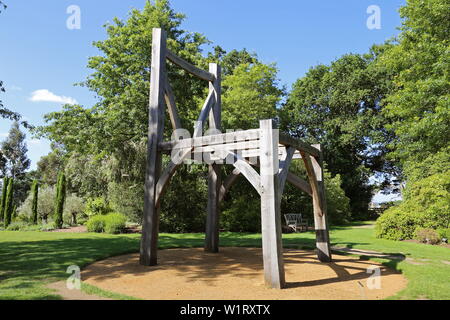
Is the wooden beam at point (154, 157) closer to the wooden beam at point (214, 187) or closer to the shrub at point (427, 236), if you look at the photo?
the wooden beam at point (214, 187)

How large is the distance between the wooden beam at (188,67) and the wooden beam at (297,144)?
3.74 metres

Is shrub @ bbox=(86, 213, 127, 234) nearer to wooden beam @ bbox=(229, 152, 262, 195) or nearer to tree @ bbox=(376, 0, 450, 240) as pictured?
wooden beam @ bbox=(229, 152, 262, 195)

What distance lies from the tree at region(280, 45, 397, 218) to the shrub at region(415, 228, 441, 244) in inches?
629

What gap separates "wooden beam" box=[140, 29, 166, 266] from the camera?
6965 millimetres

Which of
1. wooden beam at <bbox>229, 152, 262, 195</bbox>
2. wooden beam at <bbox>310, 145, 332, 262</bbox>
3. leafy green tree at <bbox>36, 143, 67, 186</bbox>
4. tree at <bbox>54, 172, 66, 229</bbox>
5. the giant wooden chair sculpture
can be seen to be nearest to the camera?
the giant wooden chair sculpture

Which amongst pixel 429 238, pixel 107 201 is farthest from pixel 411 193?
pixel 107 201

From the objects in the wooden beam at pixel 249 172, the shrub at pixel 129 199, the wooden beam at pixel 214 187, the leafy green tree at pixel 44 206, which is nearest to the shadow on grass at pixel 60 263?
the wooden beam at pixel 214 187

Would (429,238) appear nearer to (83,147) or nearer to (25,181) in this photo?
(83,147)

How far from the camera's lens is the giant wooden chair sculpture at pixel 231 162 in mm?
5102

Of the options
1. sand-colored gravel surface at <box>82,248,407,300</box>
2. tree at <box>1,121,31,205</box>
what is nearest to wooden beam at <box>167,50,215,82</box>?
sand-colored gravel surface at <box>82,248,407,300</box>

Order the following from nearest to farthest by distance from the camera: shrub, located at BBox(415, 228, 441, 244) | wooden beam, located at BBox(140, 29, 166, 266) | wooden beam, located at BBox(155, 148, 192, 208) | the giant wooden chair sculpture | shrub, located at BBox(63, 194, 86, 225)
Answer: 1. the giant wooden chair sculpture
2. wooden beam, located at BBox(155, 148, 192, 208)
3. wooden beam, located at BBox(140, 29, 166, 266)
4. shrub, located at BBox(415, 228, 441, 244)
5. shrub, located at BBox(63, 194, 86, 225)

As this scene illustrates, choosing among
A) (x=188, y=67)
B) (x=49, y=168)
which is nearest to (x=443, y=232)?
(x=188, y=67)

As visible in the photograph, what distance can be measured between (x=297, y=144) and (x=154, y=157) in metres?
3.21

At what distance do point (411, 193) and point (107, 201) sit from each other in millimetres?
16470
